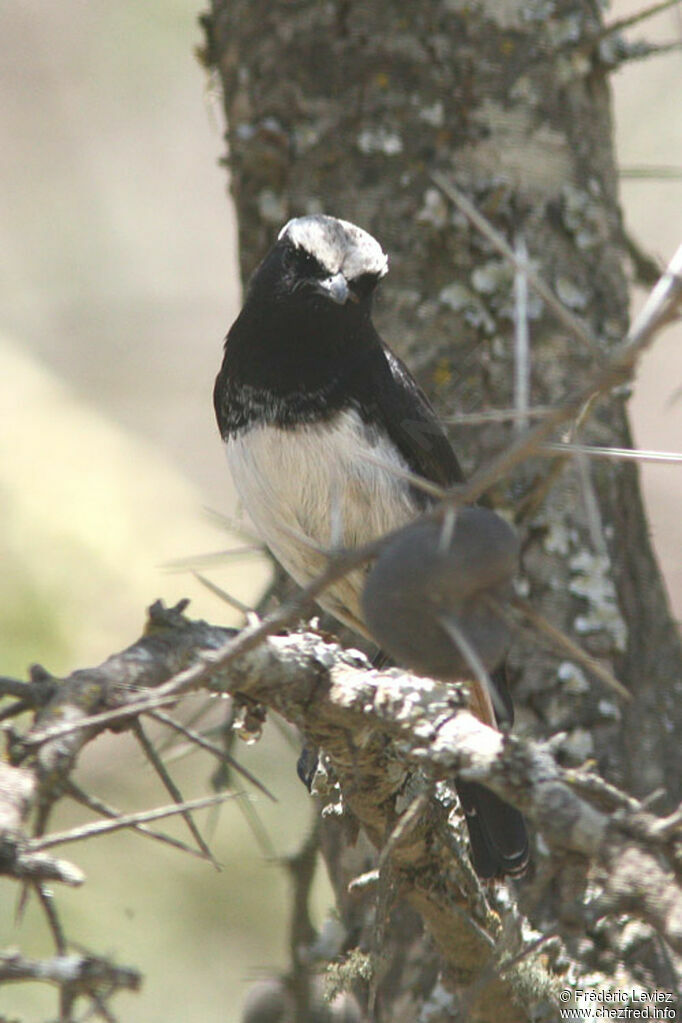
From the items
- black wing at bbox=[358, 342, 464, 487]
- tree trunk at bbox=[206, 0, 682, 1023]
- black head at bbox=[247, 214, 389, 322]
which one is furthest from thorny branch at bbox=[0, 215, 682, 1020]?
black head at bbox=[247, 214, 389, 322]

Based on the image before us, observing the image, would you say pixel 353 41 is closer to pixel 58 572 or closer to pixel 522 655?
pixel 522 655

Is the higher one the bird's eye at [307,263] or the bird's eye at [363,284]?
the bird's eye at [307,263]

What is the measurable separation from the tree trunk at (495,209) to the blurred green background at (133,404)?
38 centimetres

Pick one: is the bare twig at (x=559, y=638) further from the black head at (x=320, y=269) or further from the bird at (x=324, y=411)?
the black head at (x=320, y=269)

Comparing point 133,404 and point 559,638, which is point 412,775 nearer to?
point 559,638

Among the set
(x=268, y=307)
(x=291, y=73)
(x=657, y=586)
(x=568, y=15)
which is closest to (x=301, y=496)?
(x=268, y=307)

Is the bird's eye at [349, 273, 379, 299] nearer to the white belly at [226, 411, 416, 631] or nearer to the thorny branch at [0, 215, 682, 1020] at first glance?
the white belly at [226, 411, 416, 631]

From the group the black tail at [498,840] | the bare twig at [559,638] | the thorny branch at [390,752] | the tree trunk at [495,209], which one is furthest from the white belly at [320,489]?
the bare twig at [559,638]

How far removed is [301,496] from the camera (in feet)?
11.4

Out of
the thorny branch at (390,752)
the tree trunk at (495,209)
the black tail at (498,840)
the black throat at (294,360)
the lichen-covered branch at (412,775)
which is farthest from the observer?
the black throat at (294,360)

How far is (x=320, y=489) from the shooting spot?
348cm

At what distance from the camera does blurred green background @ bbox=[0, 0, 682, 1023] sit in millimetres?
4906

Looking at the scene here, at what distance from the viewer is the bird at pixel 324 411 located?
3.47m

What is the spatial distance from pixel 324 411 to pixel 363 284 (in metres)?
0.38
